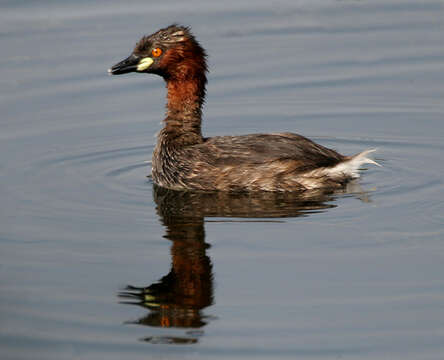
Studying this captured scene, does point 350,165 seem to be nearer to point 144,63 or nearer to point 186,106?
point 186,106

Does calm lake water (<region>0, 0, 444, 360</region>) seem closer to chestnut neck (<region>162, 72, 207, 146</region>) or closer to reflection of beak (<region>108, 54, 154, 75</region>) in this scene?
chestnut neck (<region>162, 72, 207, 146</region>)

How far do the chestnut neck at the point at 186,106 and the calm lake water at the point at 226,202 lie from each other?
61cm

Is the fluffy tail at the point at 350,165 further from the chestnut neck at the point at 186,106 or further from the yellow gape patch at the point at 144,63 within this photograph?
the yellow gape patch at the point at 144,63

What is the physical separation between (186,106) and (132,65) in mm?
693

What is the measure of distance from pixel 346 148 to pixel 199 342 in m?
5.07

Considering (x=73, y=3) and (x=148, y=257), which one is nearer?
(x=148, y=257)

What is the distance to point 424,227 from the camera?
323 inches

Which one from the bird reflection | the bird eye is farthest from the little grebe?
the bird reflection

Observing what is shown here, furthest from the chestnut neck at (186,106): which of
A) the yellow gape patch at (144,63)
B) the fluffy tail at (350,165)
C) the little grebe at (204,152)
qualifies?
the fluffy tail at (350,165)

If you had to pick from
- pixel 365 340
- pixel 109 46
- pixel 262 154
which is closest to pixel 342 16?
pixel 109 46

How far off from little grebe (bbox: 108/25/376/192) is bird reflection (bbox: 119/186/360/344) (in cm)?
Result: 15

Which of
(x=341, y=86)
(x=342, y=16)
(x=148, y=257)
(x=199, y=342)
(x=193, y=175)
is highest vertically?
(x=342, y=16)

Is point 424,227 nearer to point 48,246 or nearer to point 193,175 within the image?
point 193,175

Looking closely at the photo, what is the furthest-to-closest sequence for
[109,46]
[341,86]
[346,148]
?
[109,46] < [341,86] < [346,148]
